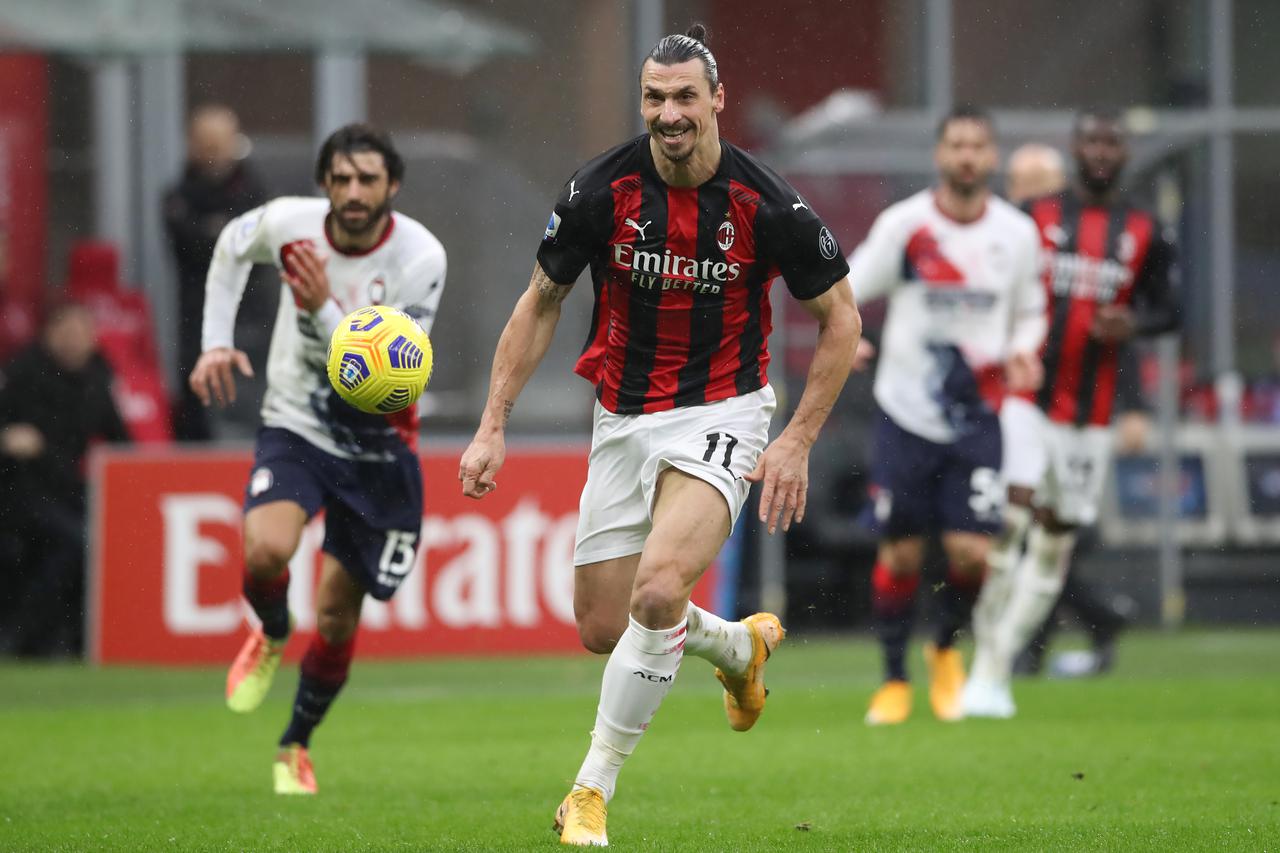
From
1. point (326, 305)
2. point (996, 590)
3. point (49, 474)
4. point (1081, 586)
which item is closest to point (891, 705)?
point (996, 590)

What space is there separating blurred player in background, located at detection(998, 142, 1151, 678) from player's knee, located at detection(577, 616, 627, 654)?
5536 mm

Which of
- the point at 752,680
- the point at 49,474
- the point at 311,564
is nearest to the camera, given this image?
the point at 752,680

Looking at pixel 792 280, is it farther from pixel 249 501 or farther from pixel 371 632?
pixel 371 632

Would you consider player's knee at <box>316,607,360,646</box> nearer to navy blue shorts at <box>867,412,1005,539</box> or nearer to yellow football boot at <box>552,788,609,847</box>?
yellow football boot at <box>552,788,609,847</box>

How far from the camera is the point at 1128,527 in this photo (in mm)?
14953

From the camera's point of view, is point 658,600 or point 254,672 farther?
point 254,672

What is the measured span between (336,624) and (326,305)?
1.15m

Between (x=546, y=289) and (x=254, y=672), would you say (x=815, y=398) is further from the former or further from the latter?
(x=254, y=672)

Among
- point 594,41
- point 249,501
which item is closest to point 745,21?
point 594,41

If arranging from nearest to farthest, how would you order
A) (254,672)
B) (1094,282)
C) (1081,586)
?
(254,672)
(1094,282)
(1081,586)

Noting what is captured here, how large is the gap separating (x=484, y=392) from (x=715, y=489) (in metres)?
9.26

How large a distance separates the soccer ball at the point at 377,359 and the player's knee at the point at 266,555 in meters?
1.06

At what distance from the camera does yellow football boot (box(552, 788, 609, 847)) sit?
5.50 meters

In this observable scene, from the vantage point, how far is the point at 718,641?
6160 mm
